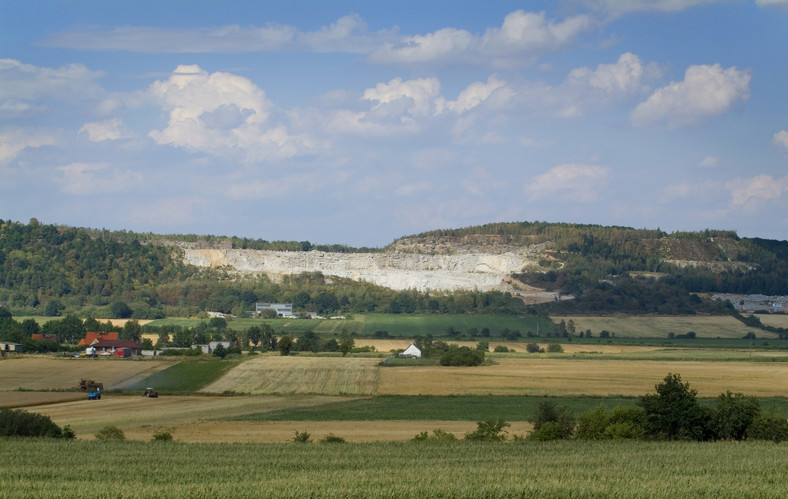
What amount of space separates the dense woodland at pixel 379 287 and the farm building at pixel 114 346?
1742 inches

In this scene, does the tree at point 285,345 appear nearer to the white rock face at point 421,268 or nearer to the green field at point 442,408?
the green field at point 442,408

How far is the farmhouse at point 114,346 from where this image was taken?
9150 cm

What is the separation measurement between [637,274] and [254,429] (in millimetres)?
132328

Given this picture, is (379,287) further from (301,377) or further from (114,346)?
(301,377)

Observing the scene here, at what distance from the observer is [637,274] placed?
163000mm

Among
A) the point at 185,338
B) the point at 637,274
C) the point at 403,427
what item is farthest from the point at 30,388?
the point at 637,274

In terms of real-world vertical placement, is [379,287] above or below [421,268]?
below

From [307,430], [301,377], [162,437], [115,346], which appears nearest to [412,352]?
[301,377]

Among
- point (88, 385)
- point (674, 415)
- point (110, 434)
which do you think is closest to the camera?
point (110, 434)

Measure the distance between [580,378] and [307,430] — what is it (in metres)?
28.4

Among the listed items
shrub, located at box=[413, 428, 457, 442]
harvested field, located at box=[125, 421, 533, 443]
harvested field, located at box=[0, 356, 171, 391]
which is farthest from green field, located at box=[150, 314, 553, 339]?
shrub, located at box=[413, 428, 457, 442]

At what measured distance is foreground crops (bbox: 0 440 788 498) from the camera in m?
22.0

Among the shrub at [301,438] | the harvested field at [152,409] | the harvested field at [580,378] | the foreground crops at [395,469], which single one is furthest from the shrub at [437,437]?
the harvested field at [580,378]

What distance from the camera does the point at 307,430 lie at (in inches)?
1603
